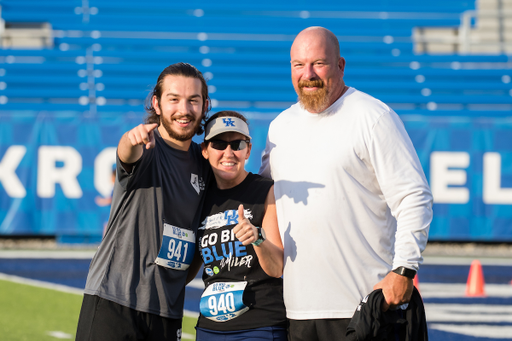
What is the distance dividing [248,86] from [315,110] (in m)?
11.9

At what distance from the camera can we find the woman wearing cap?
10.1 ft

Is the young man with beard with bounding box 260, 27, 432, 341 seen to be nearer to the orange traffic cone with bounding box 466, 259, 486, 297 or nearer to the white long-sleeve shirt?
the white long-sleeve shirt

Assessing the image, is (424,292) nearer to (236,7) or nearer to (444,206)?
(444,206)

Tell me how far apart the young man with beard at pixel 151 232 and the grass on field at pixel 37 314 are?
287 cm

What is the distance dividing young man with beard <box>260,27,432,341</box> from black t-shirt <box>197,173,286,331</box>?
10 cm

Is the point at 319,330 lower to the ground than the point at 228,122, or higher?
lower

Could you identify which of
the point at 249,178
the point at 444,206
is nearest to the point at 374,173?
the point at 249,178

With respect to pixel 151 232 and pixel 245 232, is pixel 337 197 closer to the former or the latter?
pixel 245 232

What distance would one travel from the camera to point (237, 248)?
3.18 m

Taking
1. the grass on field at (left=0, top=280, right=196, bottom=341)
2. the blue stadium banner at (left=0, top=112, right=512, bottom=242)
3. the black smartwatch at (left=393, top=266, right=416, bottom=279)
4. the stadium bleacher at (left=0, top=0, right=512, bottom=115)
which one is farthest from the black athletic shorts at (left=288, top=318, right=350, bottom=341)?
the stadium bleacher at (left=0, top=0, right=512, bottom=115)

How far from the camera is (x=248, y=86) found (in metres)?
14.9

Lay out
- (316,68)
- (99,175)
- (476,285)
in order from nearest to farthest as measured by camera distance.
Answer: (316,68), (476,285), (99,175)

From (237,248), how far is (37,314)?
4470mm

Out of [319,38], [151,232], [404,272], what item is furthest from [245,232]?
[319,38]
